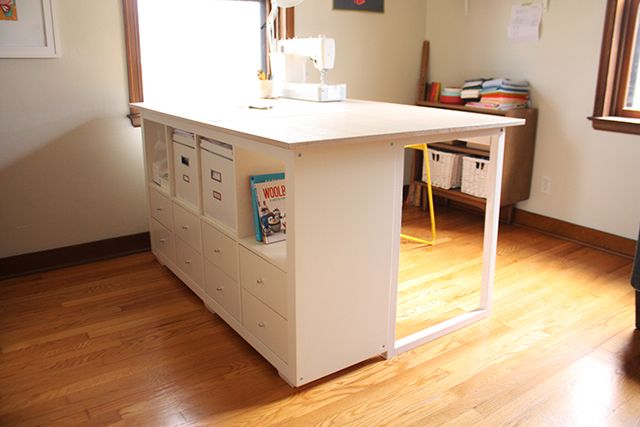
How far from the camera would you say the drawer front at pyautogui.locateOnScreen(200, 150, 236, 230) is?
2.06 metres

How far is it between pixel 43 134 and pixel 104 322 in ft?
3.38

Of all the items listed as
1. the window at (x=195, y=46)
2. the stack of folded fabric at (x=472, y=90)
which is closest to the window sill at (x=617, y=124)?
the stack of folded fabric at (x=472, y=90)

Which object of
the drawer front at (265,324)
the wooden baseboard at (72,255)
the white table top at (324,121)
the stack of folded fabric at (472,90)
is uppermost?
the stack of folded fabric at (472,90)

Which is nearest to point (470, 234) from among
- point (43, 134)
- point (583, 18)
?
point (583, 18)

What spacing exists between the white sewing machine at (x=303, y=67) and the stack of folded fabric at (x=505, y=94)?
3.34 feet

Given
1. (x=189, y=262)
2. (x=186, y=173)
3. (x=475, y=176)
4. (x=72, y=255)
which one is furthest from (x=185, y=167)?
(x=475, y=176)

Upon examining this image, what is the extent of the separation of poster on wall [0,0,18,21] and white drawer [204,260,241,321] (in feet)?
4.69

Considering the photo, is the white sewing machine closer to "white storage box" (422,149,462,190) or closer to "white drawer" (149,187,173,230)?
"white drawer" (149,187,173,230)

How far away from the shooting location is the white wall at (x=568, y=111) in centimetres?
304

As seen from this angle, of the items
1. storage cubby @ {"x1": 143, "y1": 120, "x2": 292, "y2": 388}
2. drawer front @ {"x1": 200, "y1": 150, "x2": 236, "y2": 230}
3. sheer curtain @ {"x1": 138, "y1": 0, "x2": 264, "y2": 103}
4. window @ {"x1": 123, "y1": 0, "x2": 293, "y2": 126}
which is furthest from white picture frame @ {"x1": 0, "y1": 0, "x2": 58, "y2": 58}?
drawer front @ {"x1": 200, "y1": 150, "x2": 236, "y2": 230}

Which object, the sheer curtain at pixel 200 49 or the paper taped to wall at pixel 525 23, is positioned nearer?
the sheer curtain at pixel 200 49

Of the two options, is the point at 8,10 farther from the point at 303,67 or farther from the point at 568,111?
the point at 568,111

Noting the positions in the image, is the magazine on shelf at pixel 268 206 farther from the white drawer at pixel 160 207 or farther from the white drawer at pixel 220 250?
the white drawer at pixel 160 207

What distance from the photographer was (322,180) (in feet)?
5.57
